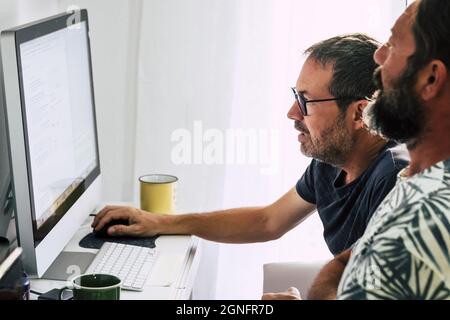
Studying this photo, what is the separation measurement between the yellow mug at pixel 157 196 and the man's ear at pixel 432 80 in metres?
0.89

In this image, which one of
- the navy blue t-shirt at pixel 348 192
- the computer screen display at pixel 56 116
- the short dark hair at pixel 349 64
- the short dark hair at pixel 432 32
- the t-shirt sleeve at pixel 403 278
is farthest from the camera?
the short dark hair at pixel 349 64

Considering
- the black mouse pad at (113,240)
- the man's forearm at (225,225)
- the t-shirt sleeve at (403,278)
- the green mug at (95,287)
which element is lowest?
the man's forearm at (225,225)

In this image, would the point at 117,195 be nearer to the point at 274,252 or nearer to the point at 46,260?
the point at 274,252

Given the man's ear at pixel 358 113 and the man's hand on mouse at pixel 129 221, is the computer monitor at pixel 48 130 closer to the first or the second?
the man's hand on mouse at pixel 129 221

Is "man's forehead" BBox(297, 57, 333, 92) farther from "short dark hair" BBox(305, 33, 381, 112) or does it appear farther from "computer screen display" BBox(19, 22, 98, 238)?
"computer screen display" BBox(19, 22, 98, 238)

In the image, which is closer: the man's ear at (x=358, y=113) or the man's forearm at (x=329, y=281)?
the man's forearm at (x=329, y=281)

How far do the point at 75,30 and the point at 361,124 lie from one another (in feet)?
2.34

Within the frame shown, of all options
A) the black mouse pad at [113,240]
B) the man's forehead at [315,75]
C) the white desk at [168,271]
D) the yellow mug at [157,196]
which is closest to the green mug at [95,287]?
the white desk at [168,271]

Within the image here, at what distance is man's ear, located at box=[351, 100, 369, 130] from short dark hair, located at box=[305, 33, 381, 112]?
15 mm

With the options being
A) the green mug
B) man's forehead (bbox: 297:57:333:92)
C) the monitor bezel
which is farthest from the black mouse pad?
man's forehead (bbox: 297:57:333:92)

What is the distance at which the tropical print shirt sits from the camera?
3.37ft

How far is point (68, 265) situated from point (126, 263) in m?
0.13

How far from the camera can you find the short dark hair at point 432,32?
3.97 feet

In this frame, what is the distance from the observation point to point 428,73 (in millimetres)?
1245
